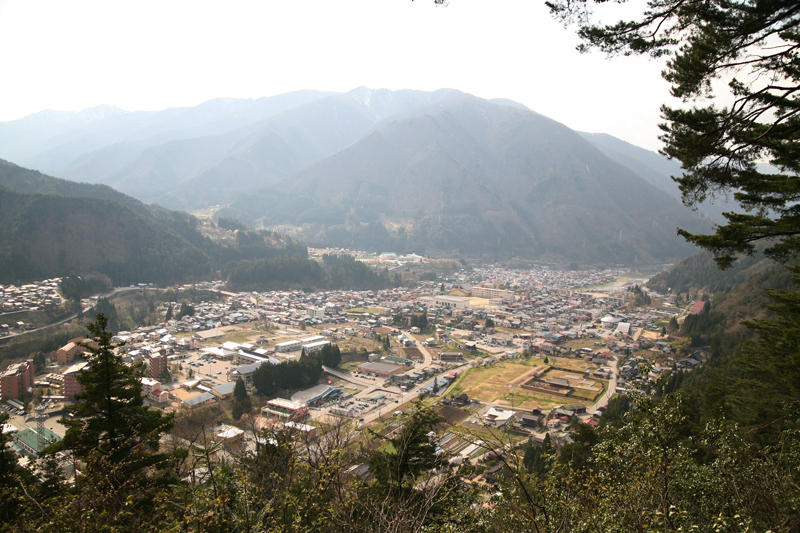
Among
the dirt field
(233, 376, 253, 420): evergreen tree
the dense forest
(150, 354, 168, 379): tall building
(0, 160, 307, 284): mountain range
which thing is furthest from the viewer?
(0, 160, 307, 284): mountain range

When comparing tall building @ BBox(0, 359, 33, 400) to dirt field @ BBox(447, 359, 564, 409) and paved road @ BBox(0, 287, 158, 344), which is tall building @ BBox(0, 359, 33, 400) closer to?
paved road @ BBox(0, 287, 158, 344)

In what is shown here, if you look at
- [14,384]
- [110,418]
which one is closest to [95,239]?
[14,384]

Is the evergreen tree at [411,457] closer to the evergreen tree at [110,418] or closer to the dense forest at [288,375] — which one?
the evergreen tree at [110,418]

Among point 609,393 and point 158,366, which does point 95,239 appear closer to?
point 158,366

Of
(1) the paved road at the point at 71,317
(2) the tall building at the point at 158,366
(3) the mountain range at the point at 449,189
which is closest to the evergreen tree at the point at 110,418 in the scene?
(2) the tall building at the point at 158,366

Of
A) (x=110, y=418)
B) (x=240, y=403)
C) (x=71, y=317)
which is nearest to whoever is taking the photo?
(x=110, y=418)

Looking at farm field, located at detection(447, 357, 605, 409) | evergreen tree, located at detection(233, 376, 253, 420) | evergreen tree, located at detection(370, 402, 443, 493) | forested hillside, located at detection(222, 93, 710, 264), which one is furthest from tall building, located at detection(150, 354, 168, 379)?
forested hillside, located at detection(222, 93, 710, 264)

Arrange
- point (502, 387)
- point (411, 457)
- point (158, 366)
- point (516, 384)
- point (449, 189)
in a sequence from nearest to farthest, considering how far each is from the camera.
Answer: point (411, 457) → point (158, 366) → point (502, 387) → point (516, 384) → point (449, 189)

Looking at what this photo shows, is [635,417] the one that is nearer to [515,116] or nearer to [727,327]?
[727,327]

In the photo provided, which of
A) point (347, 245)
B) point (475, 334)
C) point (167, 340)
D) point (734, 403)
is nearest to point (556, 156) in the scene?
point (347, 245)
